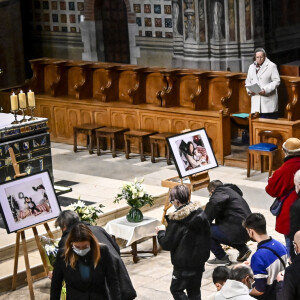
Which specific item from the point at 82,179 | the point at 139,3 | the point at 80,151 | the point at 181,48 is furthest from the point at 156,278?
the point at 139,3

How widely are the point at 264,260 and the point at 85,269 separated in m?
1.44

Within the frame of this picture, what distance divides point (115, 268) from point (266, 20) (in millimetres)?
12711

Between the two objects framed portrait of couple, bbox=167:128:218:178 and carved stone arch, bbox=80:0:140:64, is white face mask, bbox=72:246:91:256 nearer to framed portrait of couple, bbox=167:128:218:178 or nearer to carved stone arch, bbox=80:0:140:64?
framed portrait of couple, bbox=167:128:218:178

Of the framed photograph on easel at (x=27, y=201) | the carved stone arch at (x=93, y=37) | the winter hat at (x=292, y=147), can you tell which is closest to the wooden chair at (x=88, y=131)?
the carved stone arch at (x=93, y=37)

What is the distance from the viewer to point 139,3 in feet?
64.2

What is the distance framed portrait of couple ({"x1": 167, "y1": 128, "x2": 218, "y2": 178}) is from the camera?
10.6 metres

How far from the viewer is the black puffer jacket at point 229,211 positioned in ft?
30.0

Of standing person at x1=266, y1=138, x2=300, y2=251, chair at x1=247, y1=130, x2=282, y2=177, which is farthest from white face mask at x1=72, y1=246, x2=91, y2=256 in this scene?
chair at x1=247, y1=130, x2=282, y2=177

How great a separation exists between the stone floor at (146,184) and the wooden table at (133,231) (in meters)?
0.17

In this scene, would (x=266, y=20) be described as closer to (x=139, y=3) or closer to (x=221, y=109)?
(x=139, y=3)

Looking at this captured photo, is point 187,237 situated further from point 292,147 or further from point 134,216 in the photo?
point 134,216

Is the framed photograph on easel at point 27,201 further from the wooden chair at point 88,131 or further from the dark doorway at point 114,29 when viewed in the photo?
the dark doorway at point 114,29

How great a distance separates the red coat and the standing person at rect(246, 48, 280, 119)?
511 centimetres

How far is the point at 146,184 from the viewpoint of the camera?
42.3 feet
